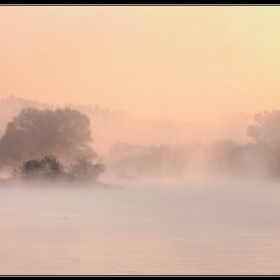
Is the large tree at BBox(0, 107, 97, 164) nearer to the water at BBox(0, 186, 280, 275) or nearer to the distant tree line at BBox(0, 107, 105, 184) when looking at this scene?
the distant tree line at BBox(0, 107, 105, 184)

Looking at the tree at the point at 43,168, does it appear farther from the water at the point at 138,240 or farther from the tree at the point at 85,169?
the water at the point at 138,240

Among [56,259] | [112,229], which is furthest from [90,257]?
[112,229]

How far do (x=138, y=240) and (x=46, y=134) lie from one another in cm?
3478

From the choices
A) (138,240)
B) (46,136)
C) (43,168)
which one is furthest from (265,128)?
(138,240)

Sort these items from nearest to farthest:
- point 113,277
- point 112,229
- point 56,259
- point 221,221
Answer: point 113,277 < point 56,259 < point 112,229 < point 221,221

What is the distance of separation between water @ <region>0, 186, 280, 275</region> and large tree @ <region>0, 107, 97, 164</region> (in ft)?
81.5

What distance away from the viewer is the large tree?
47.0 m

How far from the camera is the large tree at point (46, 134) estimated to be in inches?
1852

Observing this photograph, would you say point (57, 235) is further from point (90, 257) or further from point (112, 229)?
point (90, 257)

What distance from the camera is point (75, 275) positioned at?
10.2 meters

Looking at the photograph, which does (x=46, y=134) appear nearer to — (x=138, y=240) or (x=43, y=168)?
(x=43, y=168)

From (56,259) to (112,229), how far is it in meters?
4.38

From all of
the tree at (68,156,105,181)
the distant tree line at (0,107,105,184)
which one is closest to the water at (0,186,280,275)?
the tree at (68,156,105,181)

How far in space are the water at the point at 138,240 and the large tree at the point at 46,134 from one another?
24842 mm
